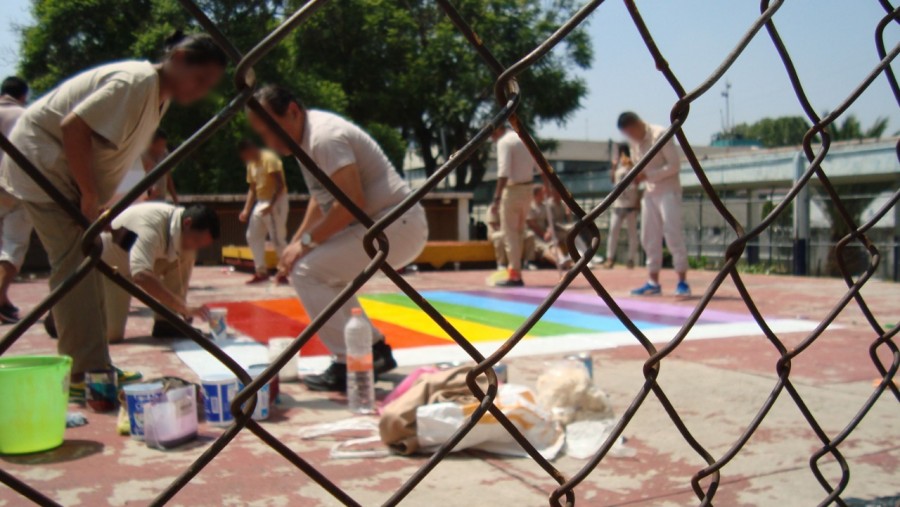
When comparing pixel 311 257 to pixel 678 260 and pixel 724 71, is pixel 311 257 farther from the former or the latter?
pixel 678 260

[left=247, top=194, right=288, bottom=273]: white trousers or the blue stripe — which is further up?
[left=247, top=194, right=288, bottom=273]: white trousers

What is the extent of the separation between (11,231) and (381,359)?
11.2ft

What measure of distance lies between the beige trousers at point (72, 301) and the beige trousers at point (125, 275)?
102 centimetres

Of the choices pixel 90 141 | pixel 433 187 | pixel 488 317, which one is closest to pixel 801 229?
pixel 488 317

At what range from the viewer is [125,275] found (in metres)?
4.37

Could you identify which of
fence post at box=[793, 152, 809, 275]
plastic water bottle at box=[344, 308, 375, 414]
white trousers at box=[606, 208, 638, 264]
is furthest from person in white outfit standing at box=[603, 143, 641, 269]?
plastic water bottle at box=[344, 308, 375, 414]

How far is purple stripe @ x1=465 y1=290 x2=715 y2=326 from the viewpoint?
17.1ft

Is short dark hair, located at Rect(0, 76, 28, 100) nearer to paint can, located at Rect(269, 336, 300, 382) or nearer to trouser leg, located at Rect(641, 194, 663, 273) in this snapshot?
paint can, located at Rect(269, 336, 300, 382)

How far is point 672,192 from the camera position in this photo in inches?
254

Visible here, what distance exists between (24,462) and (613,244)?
32.3ft

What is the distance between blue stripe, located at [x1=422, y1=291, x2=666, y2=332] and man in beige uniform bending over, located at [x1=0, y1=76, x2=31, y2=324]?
350cm

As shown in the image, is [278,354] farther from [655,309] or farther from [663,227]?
[663,227]

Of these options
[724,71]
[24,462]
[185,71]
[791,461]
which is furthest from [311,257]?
[724,71]

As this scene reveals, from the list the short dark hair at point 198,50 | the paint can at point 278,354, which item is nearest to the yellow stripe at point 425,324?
the paint can at point 278,354
